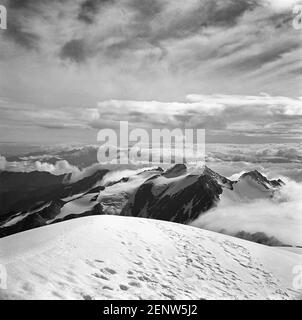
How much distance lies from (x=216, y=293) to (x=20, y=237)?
445 inches

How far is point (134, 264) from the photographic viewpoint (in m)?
17.6

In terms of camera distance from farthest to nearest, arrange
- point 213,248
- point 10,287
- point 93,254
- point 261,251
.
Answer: point 261,251 < point 213,248 < point 93,254 < point 10,287

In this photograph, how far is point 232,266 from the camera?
67.3ft

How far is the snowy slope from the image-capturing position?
14.9m

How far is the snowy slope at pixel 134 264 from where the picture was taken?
1487 centimetres

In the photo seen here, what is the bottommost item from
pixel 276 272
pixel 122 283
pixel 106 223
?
pixel 276 272

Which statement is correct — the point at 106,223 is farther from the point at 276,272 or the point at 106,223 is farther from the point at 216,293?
the point at 276,272
